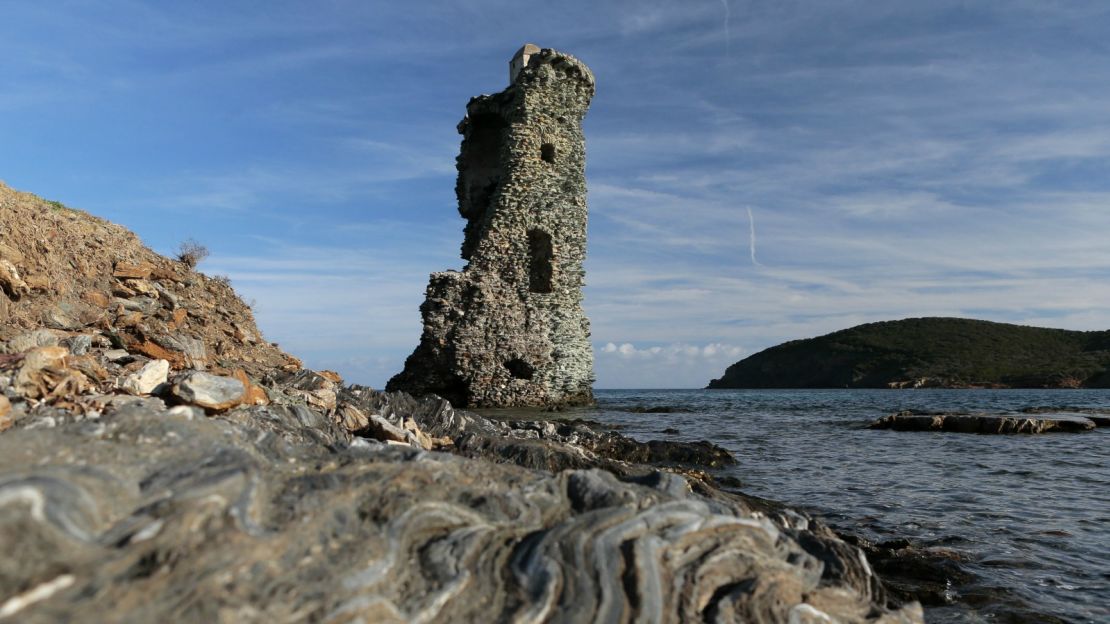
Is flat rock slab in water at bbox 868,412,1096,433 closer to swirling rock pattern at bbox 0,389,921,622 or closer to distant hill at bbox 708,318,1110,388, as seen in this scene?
swirling rock pattern at bbox 0,389,921,622

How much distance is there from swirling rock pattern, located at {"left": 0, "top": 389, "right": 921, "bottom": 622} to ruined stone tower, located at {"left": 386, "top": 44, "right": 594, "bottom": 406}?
1781cm

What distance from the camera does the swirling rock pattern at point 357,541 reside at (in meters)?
2.19

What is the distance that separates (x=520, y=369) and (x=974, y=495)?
→ 15.7 metres

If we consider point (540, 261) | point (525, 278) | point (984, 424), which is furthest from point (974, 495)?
point (540, 261)

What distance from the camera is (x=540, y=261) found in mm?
24375

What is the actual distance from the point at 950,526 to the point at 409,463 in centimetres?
609

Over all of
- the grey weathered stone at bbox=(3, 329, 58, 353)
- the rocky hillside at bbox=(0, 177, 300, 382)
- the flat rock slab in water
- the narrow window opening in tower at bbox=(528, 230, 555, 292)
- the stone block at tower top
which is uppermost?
the stone block at tower top

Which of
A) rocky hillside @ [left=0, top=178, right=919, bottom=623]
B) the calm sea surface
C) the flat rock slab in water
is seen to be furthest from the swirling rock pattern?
the flat rock slab in water

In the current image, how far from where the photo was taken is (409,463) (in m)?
3.49

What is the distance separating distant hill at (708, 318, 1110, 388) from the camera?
6222 cm

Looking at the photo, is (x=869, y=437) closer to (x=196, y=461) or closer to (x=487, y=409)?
(x=487, y=409)

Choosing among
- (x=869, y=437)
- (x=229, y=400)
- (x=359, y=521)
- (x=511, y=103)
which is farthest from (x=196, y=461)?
(x=511, y=103)

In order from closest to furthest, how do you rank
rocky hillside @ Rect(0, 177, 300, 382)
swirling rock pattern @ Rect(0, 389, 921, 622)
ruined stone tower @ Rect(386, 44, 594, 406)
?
1. swirling rock pattern @ Rect(0, 389, 921, 622)
2. rocky hillside @ Rect(0, 177, 300, 382)
3. ruined stone tower @ Rect(386, 44, 594, 406)

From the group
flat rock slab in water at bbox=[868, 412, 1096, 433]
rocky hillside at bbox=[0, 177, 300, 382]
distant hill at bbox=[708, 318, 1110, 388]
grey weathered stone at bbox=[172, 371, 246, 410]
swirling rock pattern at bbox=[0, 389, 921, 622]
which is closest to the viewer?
swirling rock pattern at bbox=[0, 389, 921, 622]
